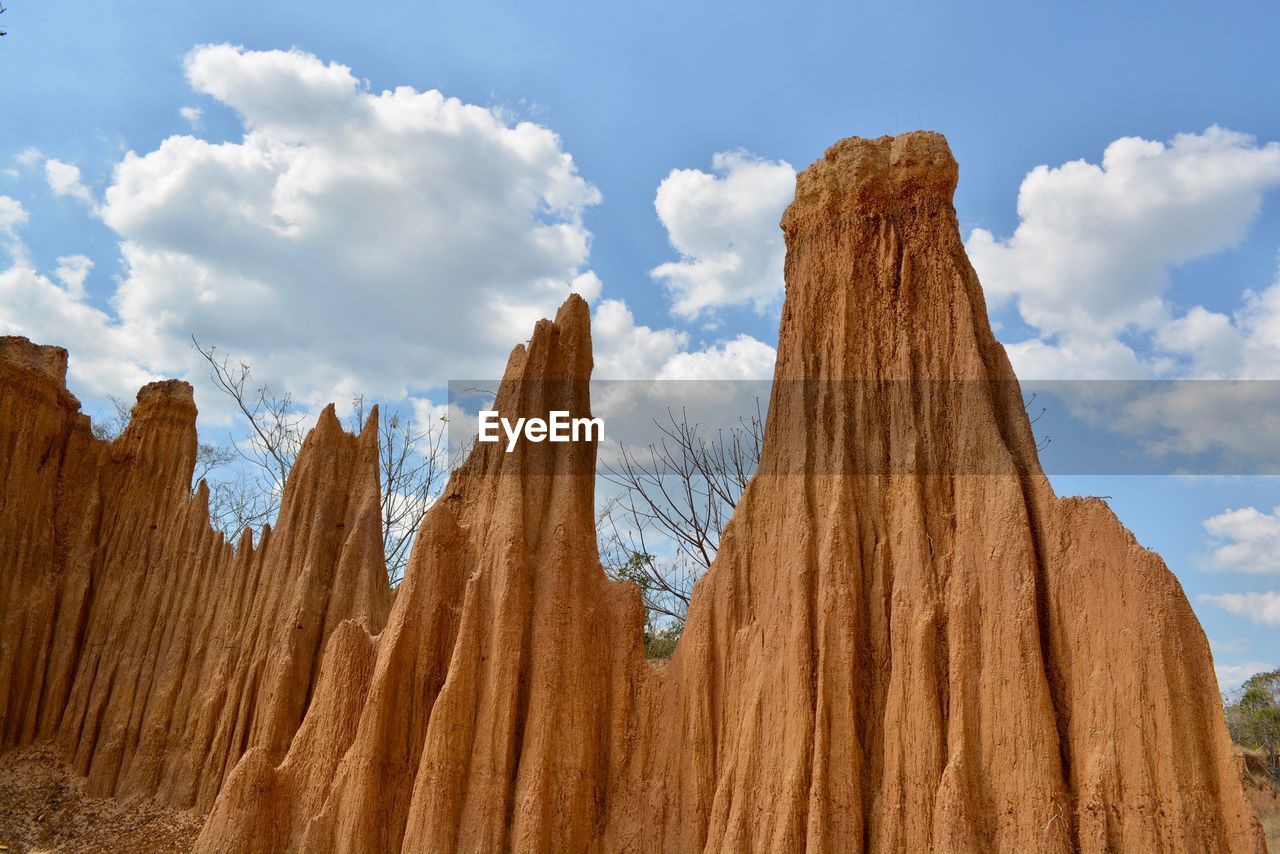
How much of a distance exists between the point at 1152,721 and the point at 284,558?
16025mm

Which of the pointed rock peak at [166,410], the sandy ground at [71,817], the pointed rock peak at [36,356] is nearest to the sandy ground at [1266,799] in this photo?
the sandy ground at [71,817]

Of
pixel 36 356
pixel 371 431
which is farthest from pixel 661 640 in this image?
pixel 36 356

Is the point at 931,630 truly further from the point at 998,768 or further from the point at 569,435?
the point at 569,435

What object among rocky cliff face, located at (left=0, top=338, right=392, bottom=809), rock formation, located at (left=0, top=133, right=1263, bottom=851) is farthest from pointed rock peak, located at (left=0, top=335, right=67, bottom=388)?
rock formation, located at (left=0, top=133, right=1263, bottom=851)

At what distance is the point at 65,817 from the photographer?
1723 centimetres

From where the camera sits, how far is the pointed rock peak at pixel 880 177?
42.6 feet

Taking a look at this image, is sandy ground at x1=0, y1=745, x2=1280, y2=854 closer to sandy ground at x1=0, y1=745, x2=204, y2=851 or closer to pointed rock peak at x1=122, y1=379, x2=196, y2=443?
sandy ground at x1=0, y1=745, x2=204, y2=851

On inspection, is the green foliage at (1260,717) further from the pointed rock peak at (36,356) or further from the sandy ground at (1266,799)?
the pointed rock peak at (36,356)

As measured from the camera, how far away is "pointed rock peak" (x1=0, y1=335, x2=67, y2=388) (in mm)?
20906

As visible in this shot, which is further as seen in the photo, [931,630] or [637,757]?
[637,757]

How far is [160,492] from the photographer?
71.7ft

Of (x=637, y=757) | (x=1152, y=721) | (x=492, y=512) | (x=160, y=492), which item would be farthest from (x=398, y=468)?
(x=1152, y=721)

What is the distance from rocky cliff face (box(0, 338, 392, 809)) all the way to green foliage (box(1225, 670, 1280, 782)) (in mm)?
24343

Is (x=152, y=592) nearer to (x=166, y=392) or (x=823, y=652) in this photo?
(x=166, y=392)
